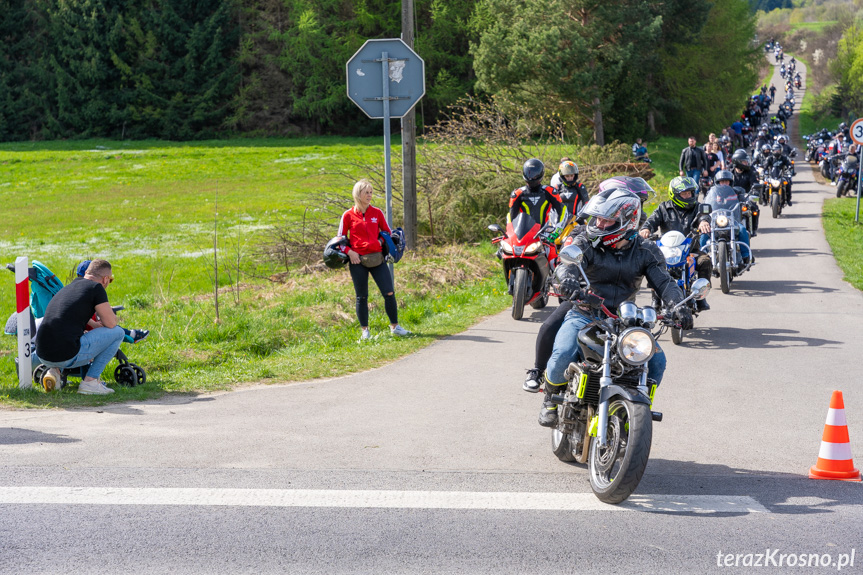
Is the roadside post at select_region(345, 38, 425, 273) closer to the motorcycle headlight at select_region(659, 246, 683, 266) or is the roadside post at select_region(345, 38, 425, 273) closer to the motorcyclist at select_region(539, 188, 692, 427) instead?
the motorcycle headlight at select_region(659, 246, 683, 266)

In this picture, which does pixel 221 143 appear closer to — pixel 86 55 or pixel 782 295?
pixel 86 55

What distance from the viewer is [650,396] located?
5512 mm

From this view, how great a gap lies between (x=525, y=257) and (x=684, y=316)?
6.59 metres

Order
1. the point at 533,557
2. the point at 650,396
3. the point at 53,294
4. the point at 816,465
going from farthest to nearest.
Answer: the point at 53,294 → the point at 816,465 → the point at 650,396 → the point at 533,557

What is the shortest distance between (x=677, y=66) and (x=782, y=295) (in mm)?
40305

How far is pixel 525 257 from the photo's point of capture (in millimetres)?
11844

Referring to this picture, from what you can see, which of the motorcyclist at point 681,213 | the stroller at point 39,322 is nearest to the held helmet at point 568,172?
the motorcyclist at point 681,213

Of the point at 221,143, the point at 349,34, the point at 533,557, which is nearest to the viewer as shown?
the point at 533,557

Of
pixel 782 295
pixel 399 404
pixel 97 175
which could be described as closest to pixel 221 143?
pixel 97 175

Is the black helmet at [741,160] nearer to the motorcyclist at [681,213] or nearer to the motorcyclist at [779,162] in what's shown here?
the motorcyclist at [681,213]

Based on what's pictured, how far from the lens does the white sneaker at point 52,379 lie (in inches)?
322

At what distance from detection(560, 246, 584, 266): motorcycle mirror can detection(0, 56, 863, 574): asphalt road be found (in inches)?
55.2

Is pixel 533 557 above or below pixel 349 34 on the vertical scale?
below

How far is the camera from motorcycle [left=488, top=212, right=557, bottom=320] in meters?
11.8
